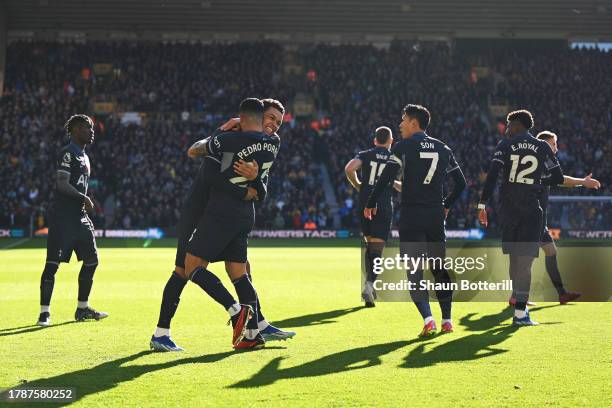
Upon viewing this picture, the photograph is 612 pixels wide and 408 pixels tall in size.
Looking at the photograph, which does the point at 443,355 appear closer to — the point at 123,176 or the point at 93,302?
the point at 93,302

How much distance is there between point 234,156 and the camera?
289 inches

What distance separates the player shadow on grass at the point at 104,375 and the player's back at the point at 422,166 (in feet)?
9.55

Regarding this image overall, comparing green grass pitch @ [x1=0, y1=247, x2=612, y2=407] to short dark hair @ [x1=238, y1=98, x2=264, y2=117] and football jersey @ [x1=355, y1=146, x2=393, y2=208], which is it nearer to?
football jersey @ [x1=355, y1=146, x2=393, y2=208]

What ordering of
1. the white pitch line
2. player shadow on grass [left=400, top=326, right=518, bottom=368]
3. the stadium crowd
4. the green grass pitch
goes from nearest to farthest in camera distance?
the green grass pitch < player shadow on grass [left=400, top=326, right=518, bottom=368] < the white pitch line < the stadium crowd

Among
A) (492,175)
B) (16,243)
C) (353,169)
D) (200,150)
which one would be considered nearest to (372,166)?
(353,169)

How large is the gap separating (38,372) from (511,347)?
4203 millimetres

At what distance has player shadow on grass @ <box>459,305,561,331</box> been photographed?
9.29 metres

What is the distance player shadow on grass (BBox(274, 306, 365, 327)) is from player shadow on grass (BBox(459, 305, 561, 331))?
1.56 meters

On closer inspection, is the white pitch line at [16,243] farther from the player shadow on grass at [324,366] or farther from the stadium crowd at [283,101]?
the player shadow on grass at [324,366]

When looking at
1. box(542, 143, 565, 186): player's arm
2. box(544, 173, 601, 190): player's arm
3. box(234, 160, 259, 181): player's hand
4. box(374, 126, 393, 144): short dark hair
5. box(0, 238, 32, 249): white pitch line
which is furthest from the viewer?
box(0, 238, 32, 249): white pitch line

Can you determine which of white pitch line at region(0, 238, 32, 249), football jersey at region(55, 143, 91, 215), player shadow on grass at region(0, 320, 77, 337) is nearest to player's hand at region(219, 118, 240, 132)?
football jersey at region(55, 143, 91, 215)

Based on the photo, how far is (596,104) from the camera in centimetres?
4394

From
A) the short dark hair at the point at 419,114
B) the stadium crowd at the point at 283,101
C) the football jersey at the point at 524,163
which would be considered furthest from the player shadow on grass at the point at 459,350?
the stadium crowd at the point at 283,101

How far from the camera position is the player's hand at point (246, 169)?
24.0ft
